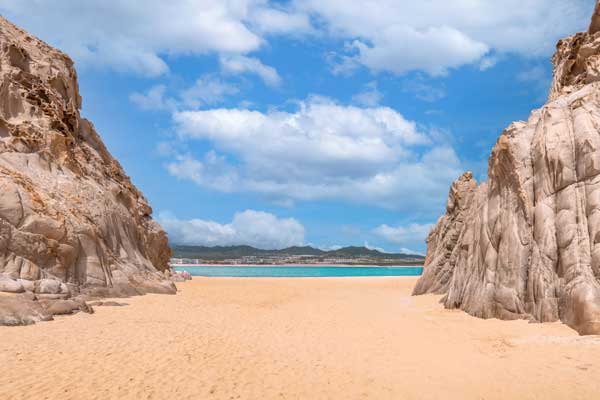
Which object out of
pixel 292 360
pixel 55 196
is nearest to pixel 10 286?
pixel 55 196

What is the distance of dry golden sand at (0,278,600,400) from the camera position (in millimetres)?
7109

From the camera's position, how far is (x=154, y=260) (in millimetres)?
31438

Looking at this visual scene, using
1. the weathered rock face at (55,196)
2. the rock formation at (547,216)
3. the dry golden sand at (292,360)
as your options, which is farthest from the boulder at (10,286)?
the rock formation at (547,216)

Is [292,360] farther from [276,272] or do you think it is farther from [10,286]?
[276,272]

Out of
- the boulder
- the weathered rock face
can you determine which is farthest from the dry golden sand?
the weathered rock face

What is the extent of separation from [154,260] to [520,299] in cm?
2542

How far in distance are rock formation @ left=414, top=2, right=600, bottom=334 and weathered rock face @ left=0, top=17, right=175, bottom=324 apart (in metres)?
13.2

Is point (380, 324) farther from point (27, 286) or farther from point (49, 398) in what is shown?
point (27, 286)

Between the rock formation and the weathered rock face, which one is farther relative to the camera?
the weathered rock face

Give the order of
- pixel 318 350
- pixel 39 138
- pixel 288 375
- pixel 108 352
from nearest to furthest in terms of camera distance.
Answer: pixel 288 375 → pixel 108 352 → pixel 318 350 → pixel 39 138

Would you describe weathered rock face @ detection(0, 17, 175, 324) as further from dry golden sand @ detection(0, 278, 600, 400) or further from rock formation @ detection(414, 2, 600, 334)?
rock formation @ detection(414, 2, 600, 334)

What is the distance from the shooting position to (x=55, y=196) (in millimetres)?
18141

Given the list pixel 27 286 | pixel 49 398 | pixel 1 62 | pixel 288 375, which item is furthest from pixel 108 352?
pixel 1 62

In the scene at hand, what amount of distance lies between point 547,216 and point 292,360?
26.5 feet
